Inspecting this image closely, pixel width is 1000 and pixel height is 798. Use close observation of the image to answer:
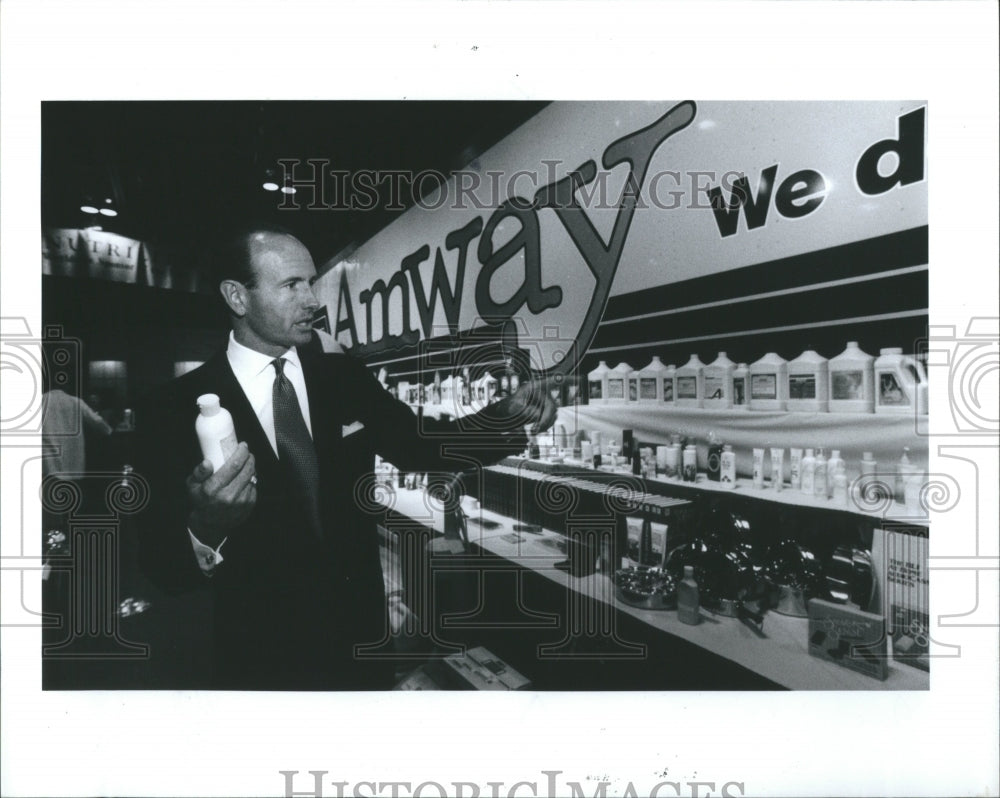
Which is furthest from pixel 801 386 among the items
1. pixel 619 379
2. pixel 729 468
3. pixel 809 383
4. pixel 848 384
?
pixel 619 379

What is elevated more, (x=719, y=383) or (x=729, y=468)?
(x=719, y=383)

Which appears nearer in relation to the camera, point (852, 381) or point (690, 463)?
point (852, 381)

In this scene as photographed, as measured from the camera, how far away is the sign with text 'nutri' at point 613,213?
2.20 metres

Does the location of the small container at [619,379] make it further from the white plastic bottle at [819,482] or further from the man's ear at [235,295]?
the man's ear at [235,295]

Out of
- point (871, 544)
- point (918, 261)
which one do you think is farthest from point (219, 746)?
point (918, 261)

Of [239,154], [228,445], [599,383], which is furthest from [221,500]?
[599,383]

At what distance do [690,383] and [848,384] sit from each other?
509 millimetres

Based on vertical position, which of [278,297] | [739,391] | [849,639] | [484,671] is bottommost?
[484,671]

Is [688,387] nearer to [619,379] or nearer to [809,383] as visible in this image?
[619,379]

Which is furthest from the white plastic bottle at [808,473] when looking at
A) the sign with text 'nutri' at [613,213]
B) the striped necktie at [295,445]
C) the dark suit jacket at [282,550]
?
the striped necktie at [295,445]

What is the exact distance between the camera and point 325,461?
2303 mm

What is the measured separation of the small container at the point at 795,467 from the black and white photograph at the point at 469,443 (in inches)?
1.6

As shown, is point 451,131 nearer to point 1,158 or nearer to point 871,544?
point 1,158

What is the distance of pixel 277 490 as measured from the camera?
228cm
